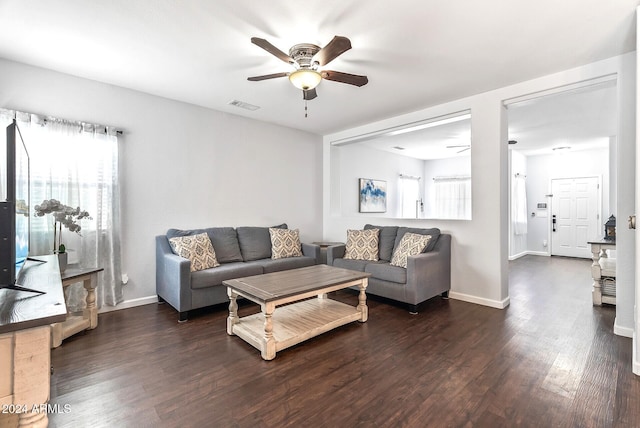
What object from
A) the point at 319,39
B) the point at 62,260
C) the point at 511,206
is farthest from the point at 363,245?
the point at 511,206

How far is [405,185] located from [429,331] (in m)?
5.41

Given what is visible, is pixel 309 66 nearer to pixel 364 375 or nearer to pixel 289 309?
pixel 289 309

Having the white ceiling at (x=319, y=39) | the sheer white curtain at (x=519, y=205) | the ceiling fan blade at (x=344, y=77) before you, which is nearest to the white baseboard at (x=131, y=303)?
the white ceiling at (x=319, y=39)

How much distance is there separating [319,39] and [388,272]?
98.1 inches

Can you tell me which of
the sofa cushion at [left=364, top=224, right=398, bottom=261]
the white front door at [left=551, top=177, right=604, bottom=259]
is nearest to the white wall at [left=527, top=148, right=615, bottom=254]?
the white front door at [left=551, top=177, right=604, bottom=259]

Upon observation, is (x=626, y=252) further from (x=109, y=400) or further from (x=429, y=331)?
(x=109, y=400)

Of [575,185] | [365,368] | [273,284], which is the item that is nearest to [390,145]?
[575,185]

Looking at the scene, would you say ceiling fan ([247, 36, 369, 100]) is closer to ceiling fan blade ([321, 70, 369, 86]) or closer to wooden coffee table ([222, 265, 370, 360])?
ceiling fan blade ([321, 70, 369, 86])

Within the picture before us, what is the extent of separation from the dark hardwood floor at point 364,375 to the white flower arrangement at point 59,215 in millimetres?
915

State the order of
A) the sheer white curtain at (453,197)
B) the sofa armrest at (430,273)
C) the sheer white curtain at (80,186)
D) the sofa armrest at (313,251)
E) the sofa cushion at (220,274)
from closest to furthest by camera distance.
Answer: the sheer white curtain at (80,186) → the sofa cushion at (220,274) → the sofa armrest at (430,273) → the sofa armrest at (313,251) → the sheer white curtain at (453,197)

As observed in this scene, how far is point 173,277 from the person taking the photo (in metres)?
3.18

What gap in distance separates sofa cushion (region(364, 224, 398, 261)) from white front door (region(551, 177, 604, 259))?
5488 mm

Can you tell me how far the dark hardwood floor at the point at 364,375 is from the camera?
5.53ft

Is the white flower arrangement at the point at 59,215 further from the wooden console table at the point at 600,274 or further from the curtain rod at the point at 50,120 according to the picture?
the wooden console table at the point at 600,274
